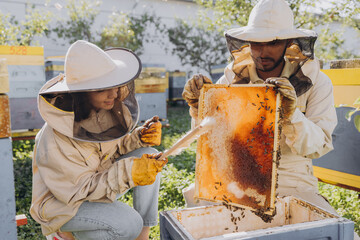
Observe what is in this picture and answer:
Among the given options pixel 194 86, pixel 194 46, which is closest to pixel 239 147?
pixel 194 86

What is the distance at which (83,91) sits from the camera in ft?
5.65

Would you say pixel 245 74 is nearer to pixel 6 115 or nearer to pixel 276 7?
pixel 276 7

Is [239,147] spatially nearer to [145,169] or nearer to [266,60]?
[145,169]

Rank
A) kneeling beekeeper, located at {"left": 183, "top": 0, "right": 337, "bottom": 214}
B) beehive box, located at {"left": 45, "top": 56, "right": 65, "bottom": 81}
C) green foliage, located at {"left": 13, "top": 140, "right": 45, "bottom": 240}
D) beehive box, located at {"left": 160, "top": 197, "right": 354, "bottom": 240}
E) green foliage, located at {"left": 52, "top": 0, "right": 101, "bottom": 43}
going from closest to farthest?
beehive box, located at {"left": 160, "top": 197, "right": 354, "bottom": 240} → kneeling beekeeper, located at {"left": 183, "top": 0, "right": 337, "bottom": 214} → green foliage, located at {"left": 13, "top": 140, "right": 45, "bottom": 240} → beehive box, located at {"left": 45, "top": 56, "right": 65, "bottom": 81} → green foliage, located at {"left": 52, "top": 0, "right": 101, "bottom": 43}

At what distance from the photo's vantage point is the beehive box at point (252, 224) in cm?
126

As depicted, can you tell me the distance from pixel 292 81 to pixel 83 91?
121 centimetres

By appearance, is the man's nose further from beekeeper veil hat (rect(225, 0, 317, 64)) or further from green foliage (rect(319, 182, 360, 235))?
green foliage (rect(319, 182, 360, 235))

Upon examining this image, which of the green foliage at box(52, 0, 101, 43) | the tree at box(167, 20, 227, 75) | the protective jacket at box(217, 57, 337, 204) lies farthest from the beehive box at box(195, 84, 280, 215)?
the tree at box(167, 20, 227, 75)

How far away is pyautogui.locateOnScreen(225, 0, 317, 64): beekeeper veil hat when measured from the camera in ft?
6.20

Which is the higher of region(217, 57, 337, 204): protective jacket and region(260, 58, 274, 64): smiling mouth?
region(260, 58, 274, 64): smiling mouth

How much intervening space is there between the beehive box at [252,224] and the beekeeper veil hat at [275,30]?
920 mm

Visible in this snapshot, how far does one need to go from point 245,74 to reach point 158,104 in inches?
226

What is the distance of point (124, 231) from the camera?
1.83 m

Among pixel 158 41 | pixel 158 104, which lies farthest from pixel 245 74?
pixel 158 41
